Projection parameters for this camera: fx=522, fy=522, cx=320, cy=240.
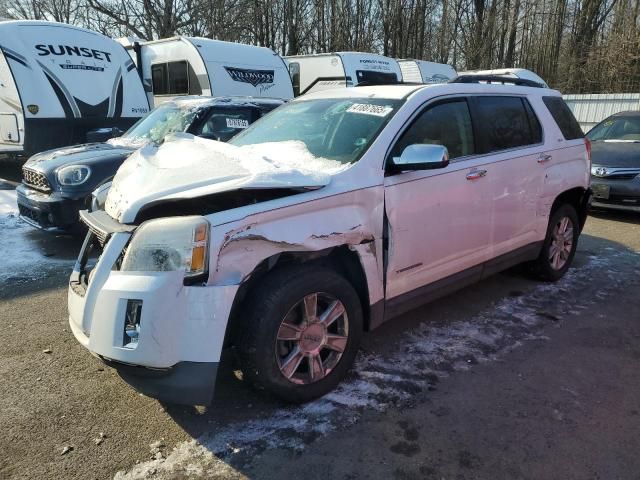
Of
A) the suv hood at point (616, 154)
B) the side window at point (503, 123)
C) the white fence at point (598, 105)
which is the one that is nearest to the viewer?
the side window at point (503, 123)

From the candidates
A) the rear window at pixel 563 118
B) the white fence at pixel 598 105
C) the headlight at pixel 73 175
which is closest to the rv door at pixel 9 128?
the headlight at pixel 73 175

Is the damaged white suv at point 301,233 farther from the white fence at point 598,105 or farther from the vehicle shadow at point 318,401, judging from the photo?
the white fence at point 598,105

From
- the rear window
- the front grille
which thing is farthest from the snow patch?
the rear window

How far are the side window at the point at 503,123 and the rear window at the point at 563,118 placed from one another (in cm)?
37

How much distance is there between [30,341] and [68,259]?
78.0 inches

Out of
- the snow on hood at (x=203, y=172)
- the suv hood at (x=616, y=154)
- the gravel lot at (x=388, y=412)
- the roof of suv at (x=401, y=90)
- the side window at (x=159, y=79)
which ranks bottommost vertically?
the gravel lot at (x=388, y=412)

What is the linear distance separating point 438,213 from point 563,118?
7.52 feet

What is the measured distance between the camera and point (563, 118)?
4.96 meters

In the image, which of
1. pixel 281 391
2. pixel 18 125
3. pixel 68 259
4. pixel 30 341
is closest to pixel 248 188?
pixel 281 391

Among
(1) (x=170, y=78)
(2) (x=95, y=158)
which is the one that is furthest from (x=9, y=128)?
(2) (x=95, y=158)

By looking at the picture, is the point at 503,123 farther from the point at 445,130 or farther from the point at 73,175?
the point at 73,175

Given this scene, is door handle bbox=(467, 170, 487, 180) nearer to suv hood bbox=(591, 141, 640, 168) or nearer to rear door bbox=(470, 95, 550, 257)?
rear door bbox=(470, 95, 550, 257)

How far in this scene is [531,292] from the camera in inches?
190

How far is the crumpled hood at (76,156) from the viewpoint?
5.72 m
